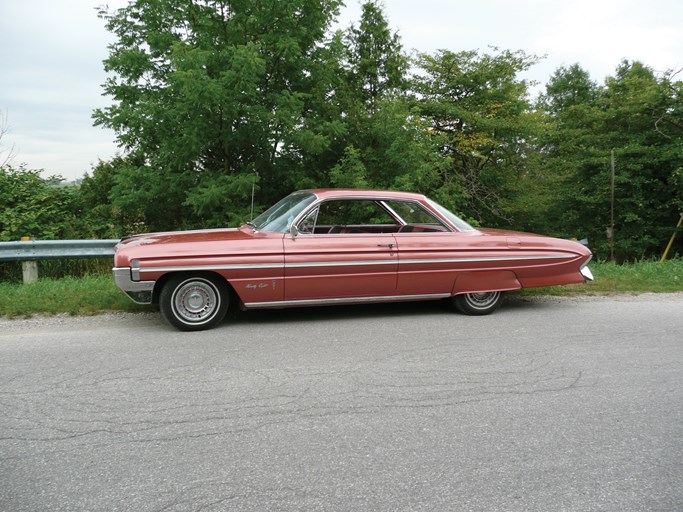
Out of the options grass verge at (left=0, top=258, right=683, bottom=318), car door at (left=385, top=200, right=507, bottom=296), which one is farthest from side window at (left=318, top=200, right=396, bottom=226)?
grass verge at (left=0, top=258, right=683, bottom=318)

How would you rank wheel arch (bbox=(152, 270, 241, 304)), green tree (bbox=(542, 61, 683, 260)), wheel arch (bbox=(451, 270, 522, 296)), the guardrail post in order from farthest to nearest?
1. green tree (bbox=(542, 61, 683, 260))
2. the guardrail post
3. wheel arch (bbox=(451, 270, 522, 296))
4. wheel arch (bbox=(152, 270, 241, 304))

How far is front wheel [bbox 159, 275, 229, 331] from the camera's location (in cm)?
557

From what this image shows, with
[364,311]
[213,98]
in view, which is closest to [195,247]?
[364,311]

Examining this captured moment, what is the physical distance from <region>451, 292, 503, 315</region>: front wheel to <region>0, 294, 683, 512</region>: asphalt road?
0.71m

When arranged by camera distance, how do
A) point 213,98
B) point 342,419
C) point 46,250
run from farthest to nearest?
point 213,98 < point 46,250 < point 342,419

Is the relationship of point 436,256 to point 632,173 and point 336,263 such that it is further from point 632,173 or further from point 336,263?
point 632,173

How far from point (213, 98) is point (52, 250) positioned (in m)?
3.85

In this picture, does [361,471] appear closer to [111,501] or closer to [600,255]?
[111,501]

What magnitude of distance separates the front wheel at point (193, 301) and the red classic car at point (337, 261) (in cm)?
1

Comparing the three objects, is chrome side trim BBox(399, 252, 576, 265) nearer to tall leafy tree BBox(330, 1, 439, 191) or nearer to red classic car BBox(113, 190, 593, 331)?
red classic car BBox(113, 190, 593, 331)

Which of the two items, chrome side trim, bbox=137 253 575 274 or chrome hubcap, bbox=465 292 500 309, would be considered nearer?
chrome side trim, bbox=137 253 575 274

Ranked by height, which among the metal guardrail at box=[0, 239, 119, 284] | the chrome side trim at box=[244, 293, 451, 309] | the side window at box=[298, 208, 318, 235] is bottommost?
the chrome side trim at box=[244, 293, 451, 309]

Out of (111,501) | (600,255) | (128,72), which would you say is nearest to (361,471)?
(111,501)

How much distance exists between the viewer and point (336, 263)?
595 cm
